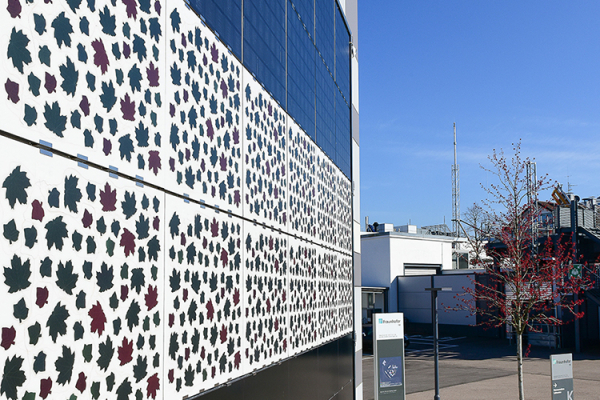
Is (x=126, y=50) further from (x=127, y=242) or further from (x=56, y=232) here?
(x=56, y=232)

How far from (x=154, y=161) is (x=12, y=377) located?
229cm

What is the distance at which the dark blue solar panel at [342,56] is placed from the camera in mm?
16016

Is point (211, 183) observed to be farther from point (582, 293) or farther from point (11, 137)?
point (582, 293)

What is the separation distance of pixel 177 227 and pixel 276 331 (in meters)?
4.04

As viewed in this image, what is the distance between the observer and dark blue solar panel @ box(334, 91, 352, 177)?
1569 centimetres

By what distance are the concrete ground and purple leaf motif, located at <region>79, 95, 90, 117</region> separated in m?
17.4

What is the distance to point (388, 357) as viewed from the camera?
44.2 feet

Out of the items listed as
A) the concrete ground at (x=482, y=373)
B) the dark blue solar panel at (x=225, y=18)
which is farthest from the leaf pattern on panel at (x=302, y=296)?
the concrete ground at (x=482, y=373)

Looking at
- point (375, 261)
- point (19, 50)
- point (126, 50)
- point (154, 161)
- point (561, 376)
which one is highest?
point (126, 50)

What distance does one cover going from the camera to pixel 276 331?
9227 mm

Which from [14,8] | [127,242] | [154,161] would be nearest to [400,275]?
[154,161]

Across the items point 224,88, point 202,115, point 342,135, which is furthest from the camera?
point 342,135

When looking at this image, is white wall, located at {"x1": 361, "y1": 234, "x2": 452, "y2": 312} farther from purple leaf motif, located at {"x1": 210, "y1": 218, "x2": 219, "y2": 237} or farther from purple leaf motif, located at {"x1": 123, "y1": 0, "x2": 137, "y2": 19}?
purple leaf motif, located at {"x1": 123, "y1": 0, "x2": 137, "y2": 19}

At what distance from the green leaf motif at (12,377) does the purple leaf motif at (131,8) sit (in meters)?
2.93
